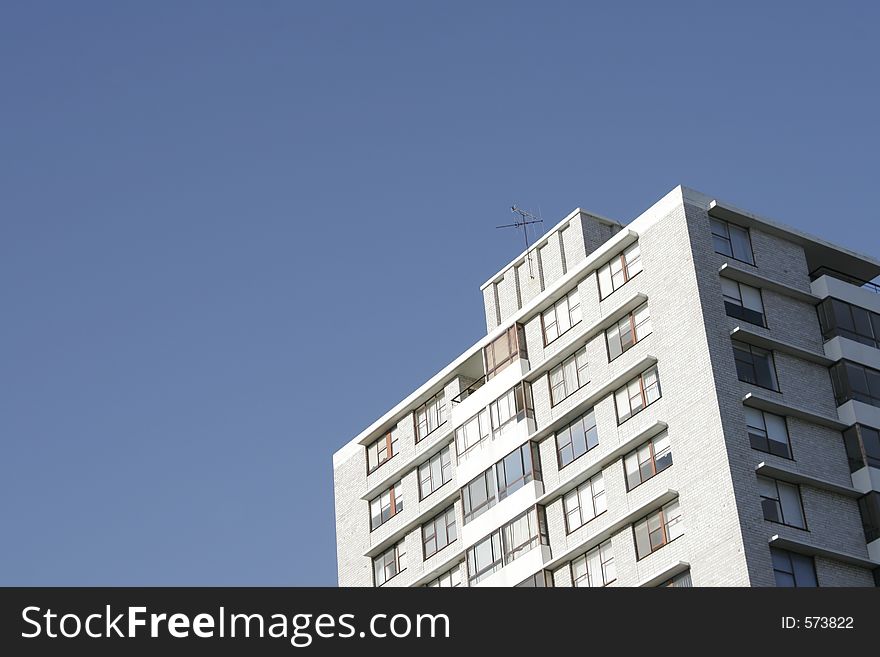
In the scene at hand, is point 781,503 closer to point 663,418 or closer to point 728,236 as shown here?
point 663,418

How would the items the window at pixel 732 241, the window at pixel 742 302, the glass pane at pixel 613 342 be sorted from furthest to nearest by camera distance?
1. the glass pane at pixel 613 342
2. the window at pixel 732 241
3. the window at pixel 742 302

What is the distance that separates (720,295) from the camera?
238 ft

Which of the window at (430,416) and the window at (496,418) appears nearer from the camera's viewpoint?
the window at (496,418)

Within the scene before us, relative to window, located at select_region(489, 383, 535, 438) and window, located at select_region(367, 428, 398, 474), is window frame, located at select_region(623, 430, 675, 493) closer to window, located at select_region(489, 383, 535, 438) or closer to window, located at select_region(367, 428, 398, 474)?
window, located at select_region(489, 383, 535, 438)

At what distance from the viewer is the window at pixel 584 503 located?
73562 mm

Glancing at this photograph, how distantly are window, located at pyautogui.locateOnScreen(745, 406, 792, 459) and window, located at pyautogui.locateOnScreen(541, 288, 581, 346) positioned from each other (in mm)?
10647

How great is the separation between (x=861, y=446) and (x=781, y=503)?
5507 millimetres

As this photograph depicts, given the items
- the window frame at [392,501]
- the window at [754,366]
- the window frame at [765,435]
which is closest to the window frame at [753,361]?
the window at [754,366]

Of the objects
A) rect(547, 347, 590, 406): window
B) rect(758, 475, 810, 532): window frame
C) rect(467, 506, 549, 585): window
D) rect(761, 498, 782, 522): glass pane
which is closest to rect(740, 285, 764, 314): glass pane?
rect(547, 347, 590, 406): window

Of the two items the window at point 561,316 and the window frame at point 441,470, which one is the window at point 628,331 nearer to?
the window at point 561,316

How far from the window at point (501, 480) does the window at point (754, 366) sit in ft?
36.6

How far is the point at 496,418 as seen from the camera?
8100 centimetres
